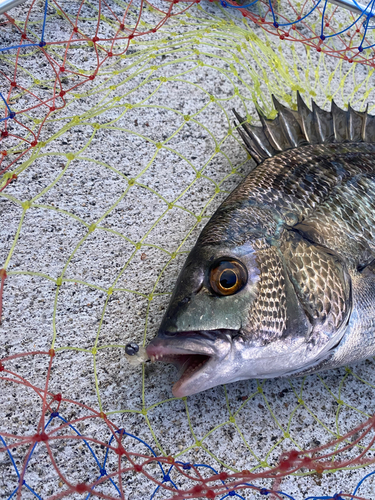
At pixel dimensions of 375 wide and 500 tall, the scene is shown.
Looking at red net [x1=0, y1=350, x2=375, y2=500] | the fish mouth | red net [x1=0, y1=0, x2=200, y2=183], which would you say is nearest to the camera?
the fish mouth

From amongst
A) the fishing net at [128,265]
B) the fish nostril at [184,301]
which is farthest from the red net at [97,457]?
the fish nostril at [184,301]

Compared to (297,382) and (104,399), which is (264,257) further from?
(104,399)

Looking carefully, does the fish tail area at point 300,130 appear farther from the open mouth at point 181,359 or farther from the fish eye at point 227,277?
the open mouth at point 181,359

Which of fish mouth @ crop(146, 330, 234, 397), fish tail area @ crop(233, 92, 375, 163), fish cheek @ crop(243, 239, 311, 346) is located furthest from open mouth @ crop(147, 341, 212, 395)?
fish tail area @ crop(233, 92, 375, 163)

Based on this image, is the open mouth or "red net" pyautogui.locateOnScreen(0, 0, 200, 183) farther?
"red net" pyautogui.locateOnScreen(0, 0, 200, 183)

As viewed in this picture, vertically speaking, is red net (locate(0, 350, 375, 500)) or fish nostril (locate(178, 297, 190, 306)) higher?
fish nostril (locate(178, 297, 190, 306))

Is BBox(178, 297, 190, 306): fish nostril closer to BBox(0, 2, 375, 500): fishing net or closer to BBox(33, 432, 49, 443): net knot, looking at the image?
BBox(0, 2, 375, 500): fishing net

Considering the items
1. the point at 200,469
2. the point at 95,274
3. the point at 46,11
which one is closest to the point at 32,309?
the point at 95,274
